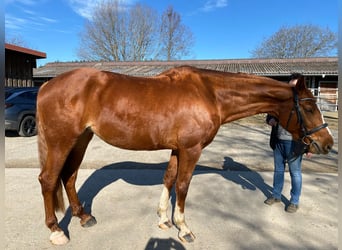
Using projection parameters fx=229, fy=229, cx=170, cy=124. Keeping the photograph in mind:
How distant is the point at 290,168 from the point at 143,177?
7.89 ft

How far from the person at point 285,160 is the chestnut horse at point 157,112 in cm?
52

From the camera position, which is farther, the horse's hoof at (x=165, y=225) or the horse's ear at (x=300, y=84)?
the horse's hoof at (x=165, y=225)

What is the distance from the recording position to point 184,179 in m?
2.49

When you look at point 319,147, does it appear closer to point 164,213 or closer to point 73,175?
point 164,213

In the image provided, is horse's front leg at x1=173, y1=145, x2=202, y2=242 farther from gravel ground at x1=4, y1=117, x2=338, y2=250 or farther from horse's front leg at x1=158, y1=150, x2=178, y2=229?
horse's front leg at x1=158, y1=150, x2=178, y2=229

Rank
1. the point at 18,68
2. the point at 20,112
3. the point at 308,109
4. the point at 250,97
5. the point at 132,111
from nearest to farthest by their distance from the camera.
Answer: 1. the point at 132,111
2. the point at 308,109
3. the point at 250,97
4. the point at 20,112
5. the point at 18,68

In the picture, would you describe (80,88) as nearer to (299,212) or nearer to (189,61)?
(299,212)

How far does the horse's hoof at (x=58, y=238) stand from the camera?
7.72ft

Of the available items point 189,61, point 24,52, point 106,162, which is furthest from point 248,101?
point 189,61

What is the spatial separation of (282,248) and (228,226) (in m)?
0.58

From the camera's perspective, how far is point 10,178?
13.4 ft

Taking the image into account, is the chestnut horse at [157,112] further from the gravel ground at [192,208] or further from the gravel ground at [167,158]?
the gravel ground at [167,158]

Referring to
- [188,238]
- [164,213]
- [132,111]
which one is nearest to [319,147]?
[188,238]

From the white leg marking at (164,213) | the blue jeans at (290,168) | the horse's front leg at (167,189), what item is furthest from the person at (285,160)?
the white leg marking at (164,213)
